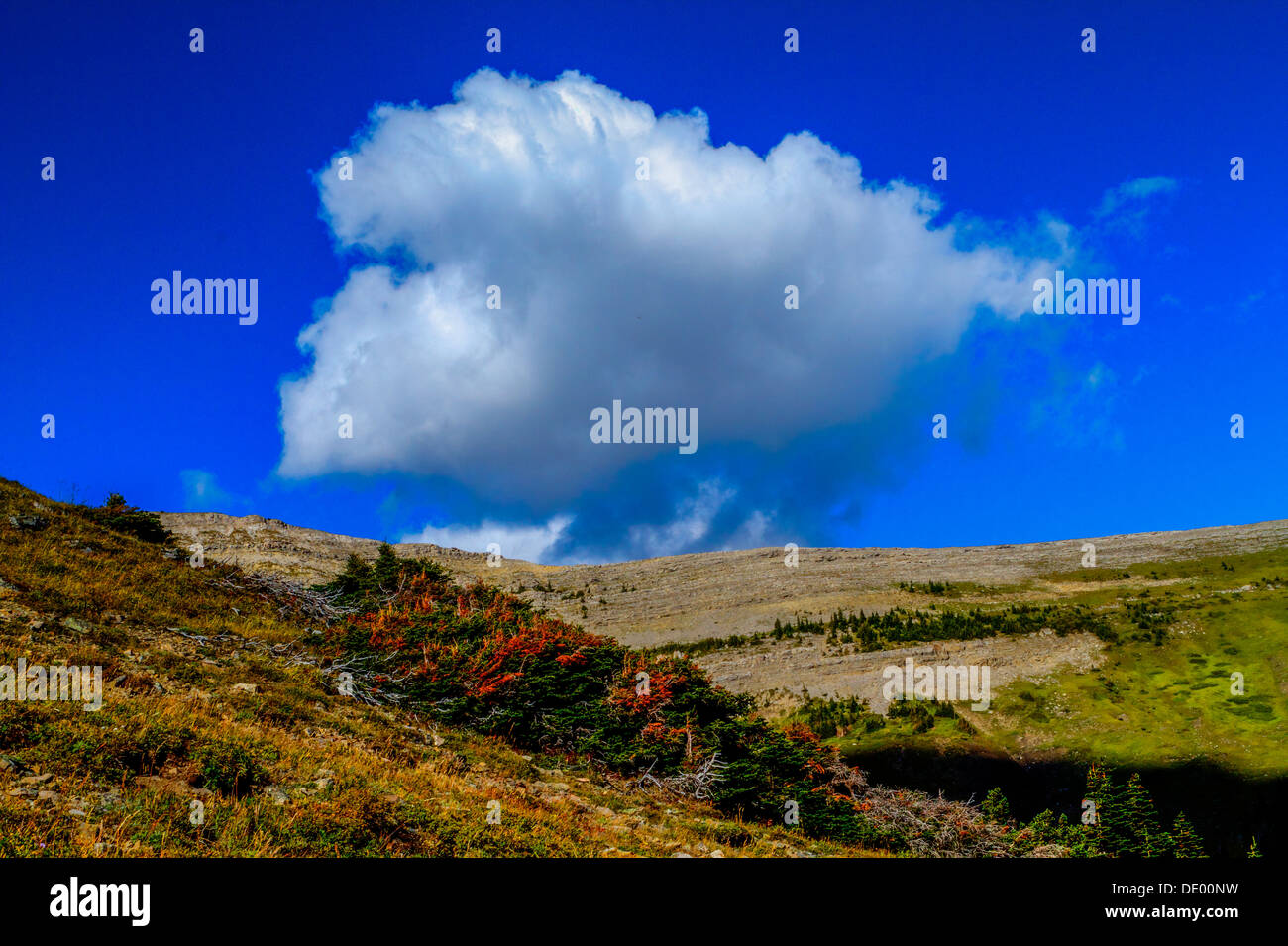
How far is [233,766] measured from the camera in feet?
30.9

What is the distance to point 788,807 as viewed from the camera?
1661cm

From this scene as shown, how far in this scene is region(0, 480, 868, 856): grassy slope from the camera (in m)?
7.88

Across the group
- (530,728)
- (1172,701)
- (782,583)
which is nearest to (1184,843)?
(1172,701)

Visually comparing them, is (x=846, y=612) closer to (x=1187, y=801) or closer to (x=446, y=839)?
(x=1187, y=801)

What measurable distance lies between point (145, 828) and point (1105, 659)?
47902 millimetres

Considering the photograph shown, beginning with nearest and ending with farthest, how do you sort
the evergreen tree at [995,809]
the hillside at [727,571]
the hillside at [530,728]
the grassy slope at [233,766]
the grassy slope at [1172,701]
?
the grassy slope at [233,766]
the hillside at [530,728]
the evergreen tree at [995,809]
the grassy slope at [1172,701]
the hillside at [727,571]

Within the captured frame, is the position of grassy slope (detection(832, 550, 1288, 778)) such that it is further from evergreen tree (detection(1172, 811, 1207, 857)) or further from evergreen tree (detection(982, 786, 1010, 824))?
evergreen tree (detection(1172, 811, 1207, 857))

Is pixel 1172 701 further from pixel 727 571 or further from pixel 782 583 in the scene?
pixel 727 571

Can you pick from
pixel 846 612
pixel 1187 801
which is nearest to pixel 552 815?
pixel 1187 801

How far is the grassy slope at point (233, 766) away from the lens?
310 inches

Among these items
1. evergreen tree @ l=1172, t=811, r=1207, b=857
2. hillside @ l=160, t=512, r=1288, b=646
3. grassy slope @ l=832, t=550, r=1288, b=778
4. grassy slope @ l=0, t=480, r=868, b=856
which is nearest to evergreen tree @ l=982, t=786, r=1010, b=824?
evergreen tree @ l=1172, t=811, r=1207, b=857

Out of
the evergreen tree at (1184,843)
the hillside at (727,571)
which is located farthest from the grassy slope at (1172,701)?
the hillside at (727,571)

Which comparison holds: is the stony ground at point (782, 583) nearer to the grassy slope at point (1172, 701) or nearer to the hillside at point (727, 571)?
the hillside at point (727, 571)
